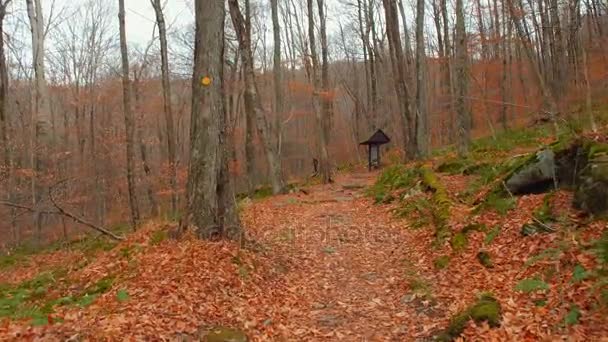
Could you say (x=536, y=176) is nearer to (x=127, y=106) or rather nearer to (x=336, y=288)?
(x=336, y=288)

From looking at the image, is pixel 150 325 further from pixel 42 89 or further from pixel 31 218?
pixel 31 218

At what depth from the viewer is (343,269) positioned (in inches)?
313

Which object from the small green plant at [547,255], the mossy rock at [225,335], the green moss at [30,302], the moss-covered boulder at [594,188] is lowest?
the mossy rock at [225,335]

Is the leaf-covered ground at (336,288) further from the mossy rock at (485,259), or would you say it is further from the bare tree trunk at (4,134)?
the bare tree trunk at (4,134)

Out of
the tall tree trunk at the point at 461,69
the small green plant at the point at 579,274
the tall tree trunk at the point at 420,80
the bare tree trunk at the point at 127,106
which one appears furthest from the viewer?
the tall tree trunk at the point at 420,80

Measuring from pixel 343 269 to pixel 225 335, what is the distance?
3.43 m

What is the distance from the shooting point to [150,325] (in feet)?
15.8

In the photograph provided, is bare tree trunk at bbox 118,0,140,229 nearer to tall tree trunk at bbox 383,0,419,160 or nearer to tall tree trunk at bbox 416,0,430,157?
tall tree trunk at bbox 383,0,419,160

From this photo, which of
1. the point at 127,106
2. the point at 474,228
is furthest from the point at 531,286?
the point at 127,106

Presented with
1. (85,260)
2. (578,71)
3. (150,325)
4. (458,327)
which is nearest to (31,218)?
(85,260)

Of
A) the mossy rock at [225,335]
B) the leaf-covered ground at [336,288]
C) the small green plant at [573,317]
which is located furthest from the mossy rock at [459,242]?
the mossy rock at [225,335]

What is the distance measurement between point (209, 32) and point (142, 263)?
370 centimetres

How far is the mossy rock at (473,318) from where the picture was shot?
468cm

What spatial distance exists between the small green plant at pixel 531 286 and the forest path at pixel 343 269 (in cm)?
125
